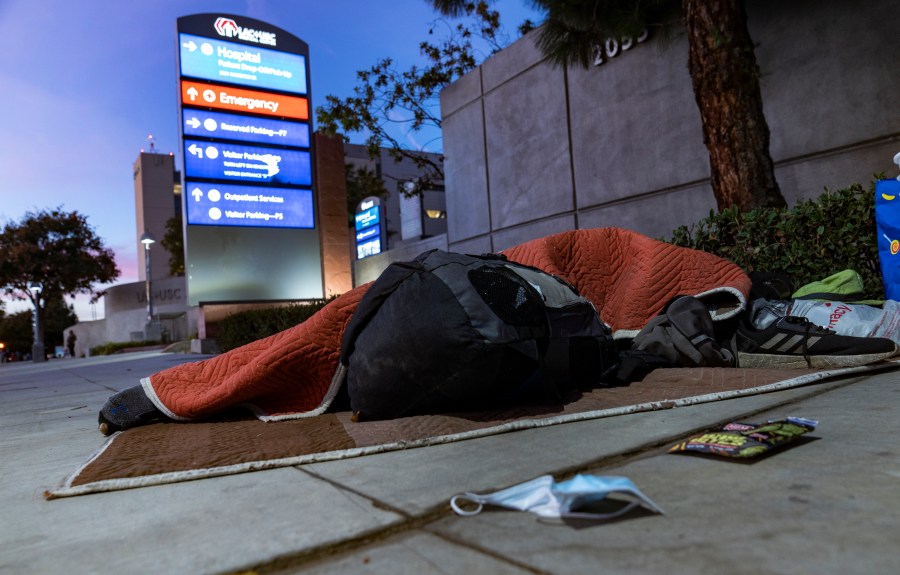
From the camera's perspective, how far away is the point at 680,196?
658cm

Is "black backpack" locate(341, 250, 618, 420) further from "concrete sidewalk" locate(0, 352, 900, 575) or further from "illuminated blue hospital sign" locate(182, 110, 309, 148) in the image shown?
"illuminated blue hospital sign" locate(182, 110, 309, 148)

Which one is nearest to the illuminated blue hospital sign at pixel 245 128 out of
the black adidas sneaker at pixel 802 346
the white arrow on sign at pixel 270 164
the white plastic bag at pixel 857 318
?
the white arrow on sign at pixel 270 164

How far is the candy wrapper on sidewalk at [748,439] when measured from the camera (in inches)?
49.9

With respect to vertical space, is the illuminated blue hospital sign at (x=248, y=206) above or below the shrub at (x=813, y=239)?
above

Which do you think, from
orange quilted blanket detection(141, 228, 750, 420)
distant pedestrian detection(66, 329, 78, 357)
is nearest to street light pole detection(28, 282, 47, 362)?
distant pedestrian detection(66, 329, 78, 357)

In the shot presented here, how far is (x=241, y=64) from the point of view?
11781 mm

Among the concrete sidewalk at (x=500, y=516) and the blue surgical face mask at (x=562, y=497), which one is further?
the blue surgical face mask at (x=562, y=497)

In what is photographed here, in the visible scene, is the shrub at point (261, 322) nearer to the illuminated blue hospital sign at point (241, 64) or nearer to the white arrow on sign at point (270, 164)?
the white arrow on sign at point (270, 164)

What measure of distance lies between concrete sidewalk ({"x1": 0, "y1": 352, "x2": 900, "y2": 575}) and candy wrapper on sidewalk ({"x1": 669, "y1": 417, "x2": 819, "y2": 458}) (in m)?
0.03

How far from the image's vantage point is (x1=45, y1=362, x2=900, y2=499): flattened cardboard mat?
152 cm

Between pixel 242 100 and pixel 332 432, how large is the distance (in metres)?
11.5

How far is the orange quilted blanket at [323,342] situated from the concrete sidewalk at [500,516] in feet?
2.12

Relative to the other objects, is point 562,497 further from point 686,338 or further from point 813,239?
point 813,239

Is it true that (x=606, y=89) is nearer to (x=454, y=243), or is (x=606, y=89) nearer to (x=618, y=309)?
(x=454, y=243)
